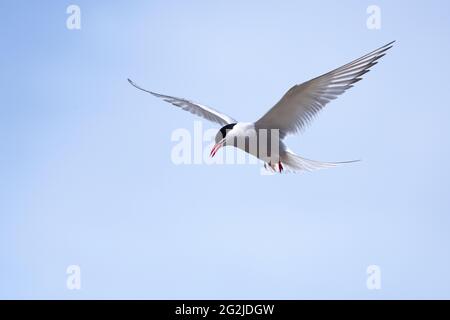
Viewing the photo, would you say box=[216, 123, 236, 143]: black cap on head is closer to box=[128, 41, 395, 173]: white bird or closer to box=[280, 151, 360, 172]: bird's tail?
box=[128, 41, 395, 173]: white bird

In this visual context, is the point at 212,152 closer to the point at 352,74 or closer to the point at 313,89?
the point at 313,89

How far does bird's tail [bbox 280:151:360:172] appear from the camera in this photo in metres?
5.98

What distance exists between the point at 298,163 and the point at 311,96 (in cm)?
77

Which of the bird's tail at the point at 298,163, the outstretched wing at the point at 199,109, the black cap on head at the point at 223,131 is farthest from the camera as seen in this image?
the outstretched wing at the point at 199,109

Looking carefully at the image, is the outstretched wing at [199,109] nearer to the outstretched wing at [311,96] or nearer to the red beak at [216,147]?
the red beak at [216,147]

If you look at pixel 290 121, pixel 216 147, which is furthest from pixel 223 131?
pixel 290 121

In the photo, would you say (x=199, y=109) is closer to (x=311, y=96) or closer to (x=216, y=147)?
(x=216, y=147)

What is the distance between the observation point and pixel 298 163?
6.10 meters

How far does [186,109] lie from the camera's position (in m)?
7.46

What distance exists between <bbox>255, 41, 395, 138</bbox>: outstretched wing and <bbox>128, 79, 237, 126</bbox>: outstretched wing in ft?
3.55

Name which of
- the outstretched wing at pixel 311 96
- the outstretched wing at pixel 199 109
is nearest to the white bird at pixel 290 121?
the outstretched wing at pixel 311 96

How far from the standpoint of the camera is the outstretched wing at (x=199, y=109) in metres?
7.05

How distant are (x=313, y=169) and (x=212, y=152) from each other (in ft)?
3.20

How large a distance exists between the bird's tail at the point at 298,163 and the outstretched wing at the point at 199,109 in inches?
40.4
